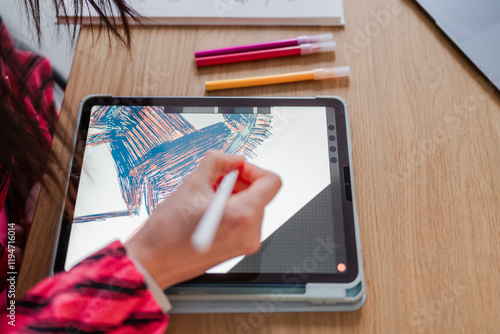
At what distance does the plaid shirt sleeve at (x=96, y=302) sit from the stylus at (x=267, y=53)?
299 mm

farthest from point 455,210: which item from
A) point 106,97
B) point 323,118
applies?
point 106,97

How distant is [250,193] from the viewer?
393mm

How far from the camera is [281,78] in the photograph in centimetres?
52

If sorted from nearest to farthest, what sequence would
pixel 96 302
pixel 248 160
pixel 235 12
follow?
pixel 96 302 → pixel 248 160 → pixel 235 12

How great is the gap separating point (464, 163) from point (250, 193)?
0.97ft

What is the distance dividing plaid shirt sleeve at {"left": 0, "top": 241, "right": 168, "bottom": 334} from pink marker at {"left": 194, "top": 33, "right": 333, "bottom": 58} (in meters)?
0.31

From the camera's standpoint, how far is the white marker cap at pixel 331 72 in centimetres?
52

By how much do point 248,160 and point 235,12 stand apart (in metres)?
0.26

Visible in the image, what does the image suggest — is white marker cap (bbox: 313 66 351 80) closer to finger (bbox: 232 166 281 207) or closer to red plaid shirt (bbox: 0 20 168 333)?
finger (bbox: 232 166 281 207)

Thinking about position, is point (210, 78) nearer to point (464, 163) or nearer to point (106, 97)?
point (106, 97)

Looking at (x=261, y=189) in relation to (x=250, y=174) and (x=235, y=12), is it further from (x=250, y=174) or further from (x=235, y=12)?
(x=235, y=12)

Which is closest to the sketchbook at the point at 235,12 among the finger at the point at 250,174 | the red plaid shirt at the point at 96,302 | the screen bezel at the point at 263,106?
the screen bezel at the point at 263,106

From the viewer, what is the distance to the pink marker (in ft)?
1.75

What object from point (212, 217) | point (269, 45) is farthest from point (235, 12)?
point (212, 217)
